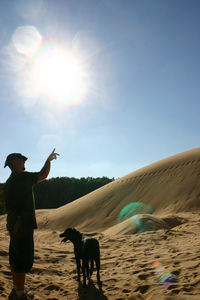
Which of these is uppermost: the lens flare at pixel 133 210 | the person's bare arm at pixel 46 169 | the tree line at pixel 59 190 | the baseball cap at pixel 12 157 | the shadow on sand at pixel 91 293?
the tree line at pixel 59 190

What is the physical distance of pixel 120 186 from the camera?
883 inches

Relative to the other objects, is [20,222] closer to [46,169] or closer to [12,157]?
[46,169]

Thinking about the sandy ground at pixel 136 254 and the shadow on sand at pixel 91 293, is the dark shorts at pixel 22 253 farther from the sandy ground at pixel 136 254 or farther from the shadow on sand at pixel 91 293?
the shadow on sand at pixel 91 293

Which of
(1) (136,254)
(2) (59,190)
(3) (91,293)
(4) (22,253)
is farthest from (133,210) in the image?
(2) (59,190)

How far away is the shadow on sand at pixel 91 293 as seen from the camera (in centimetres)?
343

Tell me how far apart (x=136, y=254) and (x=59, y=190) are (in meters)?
34.9

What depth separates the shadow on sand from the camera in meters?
3.43

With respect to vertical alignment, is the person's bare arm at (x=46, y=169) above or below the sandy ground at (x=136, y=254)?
above

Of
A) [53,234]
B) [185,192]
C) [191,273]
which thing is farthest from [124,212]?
[191,273]

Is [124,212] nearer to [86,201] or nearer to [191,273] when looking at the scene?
[86,201]

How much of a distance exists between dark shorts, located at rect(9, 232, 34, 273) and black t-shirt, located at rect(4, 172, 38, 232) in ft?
0.43

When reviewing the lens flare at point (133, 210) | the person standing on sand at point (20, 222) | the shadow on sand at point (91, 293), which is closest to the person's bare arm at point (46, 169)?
the person standing on sand at point (20, 222)

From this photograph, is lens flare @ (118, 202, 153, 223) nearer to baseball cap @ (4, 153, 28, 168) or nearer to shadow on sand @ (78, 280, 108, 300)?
shadow on sand @ (78, 280, 108, 300)

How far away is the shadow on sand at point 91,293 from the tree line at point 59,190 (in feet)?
114
